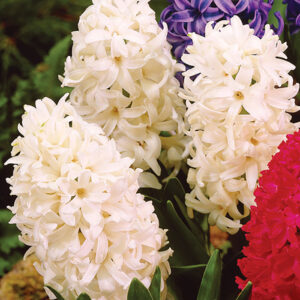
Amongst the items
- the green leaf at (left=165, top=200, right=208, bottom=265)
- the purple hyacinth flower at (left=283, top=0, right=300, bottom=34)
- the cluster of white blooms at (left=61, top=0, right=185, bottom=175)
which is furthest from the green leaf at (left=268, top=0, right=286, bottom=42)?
the green leaf at (left=165, top=200, right=208, bottom=265)

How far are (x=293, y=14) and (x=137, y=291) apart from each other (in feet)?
1.32

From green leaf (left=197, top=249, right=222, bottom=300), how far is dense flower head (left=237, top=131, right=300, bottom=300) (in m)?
0.03

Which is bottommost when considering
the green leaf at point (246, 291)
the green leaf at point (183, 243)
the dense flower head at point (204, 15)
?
the green leaf at point (183, 243)

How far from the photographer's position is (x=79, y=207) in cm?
56

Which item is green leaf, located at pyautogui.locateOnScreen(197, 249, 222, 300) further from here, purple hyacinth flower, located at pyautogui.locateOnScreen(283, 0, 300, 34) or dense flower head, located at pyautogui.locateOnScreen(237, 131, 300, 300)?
purple hyacinth flower, located at pyautogui.locateOnScreen(283, 0, 300, 34)

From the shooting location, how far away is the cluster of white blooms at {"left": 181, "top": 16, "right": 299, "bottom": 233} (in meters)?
0.62

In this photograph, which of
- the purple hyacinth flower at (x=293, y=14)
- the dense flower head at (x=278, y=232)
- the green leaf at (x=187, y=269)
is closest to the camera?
the dense flower head at (x=278, y=232)

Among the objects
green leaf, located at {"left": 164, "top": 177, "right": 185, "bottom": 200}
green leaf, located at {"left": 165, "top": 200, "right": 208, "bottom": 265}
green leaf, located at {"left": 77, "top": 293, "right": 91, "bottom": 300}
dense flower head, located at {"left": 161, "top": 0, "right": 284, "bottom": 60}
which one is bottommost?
green leaf, located at {"left": 165, "top": 200, "right": 208, "bottom": 265}

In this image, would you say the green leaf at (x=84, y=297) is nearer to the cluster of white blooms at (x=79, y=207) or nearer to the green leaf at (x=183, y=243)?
the cluster of white blooms at (x=79, y=207)

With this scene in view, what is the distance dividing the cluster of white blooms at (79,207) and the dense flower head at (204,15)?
7.2 inches

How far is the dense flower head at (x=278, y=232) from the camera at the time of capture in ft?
1.74

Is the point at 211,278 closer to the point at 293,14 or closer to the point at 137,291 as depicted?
the point at 137,291

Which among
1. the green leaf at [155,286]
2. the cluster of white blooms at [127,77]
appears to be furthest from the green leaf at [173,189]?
the green leaf at [155,286]

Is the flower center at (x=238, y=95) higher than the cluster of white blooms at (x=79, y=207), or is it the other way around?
the flower center at (x=238, y=95)
